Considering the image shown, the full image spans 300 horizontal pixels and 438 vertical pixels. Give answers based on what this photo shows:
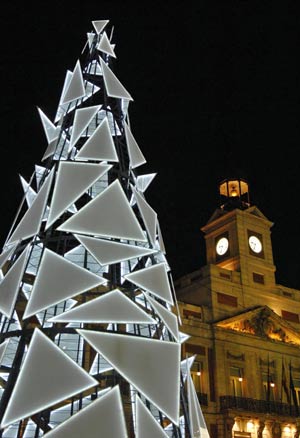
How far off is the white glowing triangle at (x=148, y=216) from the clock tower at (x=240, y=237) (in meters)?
30.9

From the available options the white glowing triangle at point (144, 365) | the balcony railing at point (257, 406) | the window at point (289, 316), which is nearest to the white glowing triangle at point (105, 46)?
the white glowing triangle at point (144, 365)

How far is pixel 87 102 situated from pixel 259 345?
2957 centimetres

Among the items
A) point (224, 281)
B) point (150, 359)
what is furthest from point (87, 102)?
point (224, 281)

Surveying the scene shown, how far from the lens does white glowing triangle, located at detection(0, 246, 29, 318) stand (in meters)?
10.7

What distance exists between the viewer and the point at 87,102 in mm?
15625

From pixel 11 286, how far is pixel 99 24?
8.96 meters

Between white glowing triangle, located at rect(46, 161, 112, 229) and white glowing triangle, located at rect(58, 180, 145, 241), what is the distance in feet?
1.39

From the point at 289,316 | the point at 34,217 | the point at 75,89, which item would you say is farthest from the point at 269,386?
the point at 34,217

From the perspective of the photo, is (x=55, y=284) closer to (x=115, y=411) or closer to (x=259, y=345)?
(x=115, y=411)

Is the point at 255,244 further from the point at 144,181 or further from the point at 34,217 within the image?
the point at 34,217

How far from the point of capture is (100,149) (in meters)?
12.4

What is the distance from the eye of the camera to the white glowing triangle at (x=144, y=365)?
9898 mm

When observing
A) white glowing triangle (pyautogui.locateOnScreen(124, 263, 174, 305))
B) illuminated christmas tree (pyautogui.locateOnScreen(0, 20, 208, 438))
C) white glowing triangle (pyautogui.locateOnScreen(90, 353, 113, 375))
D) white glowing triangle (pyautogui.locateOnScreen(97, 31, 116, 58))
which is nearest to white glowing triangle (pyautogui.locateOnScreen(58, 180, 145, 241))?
illuminated christmas tree (pyautogui.locateOnScreen(0, 20, 208, 438))

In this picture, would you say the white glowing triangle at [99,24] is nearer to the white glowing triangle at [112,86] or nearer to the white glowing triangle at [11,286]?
the white glowing triangle at [112,86]
